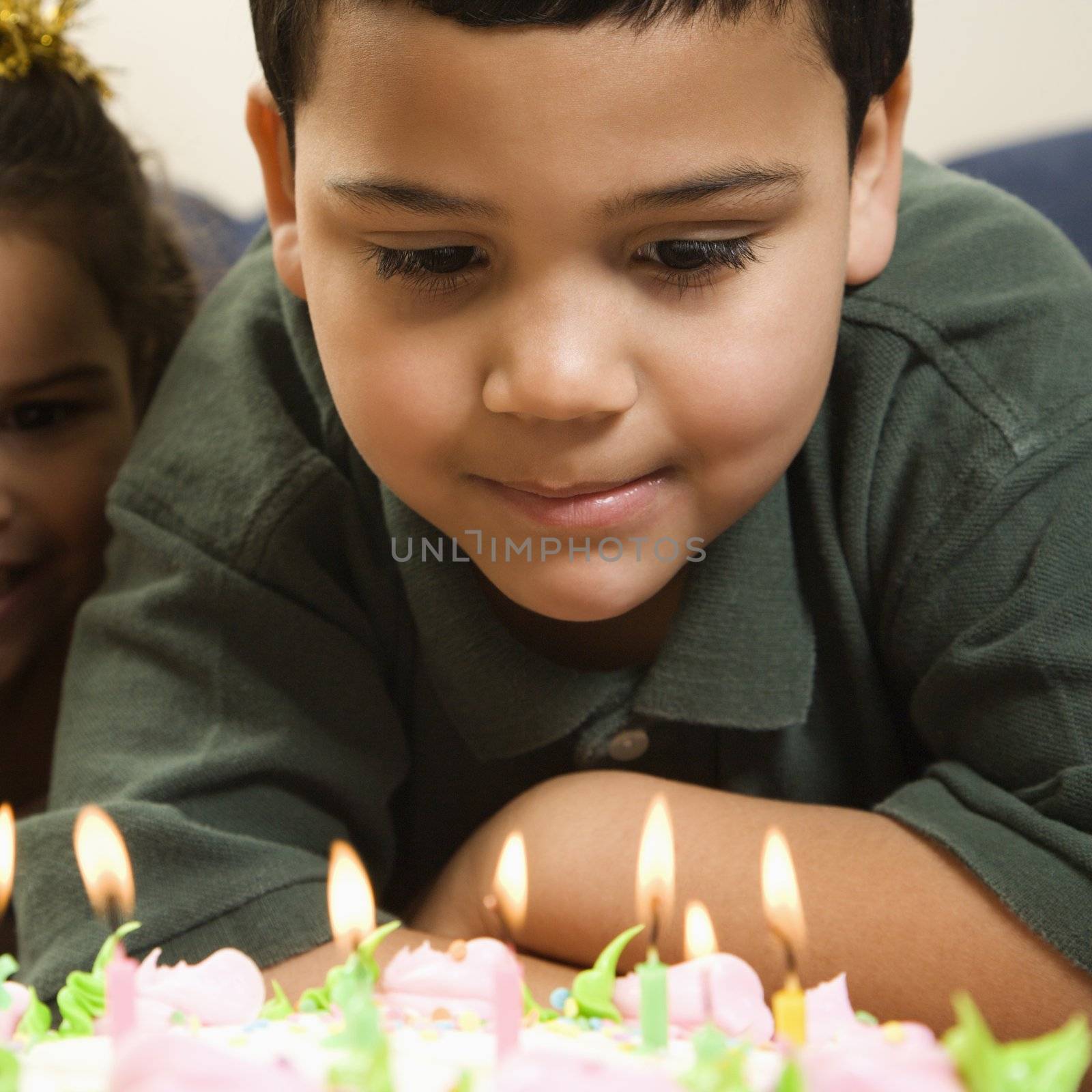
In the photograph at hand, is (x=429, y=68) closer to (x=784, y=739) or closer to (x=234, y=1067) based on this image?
(x=234, y=1067)

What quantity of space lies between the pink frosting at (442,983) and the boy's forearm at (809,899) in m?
0.22

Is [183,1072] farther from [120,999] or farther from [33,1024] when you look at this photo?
[33,1024]

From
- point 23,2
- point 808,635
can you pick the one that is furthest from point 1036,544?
point 23,2

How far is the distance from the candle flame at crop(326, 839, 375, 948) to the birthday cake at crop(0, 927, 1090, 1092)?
17 millimetres

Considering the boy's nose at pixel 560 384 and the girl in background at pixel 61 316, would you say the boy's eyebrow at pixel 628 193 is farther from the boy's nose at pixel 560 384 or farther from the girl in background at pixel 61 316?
the girl in background at pixel 61 316

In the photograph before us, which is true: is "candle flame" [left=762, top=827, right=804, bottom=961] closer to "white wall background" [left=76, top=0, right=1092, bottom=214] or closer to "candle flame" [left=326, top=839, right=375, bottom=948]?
"candle flame" [left=326, top=839, right=375, bottom=948]

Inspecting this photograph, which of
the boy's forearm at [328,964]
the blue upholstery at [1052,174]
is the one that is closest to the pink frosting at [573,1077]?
the boy's forearm at [328,964]

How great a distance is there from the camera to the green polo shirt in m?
0.83

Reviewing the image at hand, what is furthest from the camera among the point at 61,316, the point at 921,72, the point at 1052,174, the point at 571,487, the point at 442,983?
the point at 921,72

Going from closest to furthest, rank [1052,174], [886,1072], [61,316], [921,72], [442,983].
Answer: [886,1072], [442,983], [61,316], [1052,174], [921,72]

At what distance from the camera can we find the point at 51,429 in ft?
3.79

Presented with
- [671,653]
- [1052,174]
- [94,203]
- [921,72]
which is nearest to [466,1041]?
[671,653]

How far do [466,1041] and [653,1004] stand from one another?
9 centimetres

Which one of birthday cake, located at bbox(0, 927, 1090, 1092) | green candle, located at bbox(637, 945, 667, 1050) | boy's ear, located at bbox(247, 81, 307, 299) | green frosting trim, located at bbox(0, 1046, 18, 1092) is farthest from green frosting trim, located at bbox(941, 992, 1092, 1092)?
boy's ear, located at bbox(247, 81, 307, 299)
